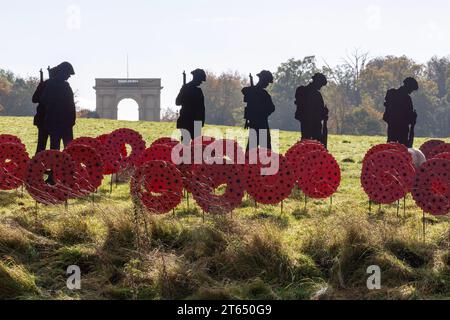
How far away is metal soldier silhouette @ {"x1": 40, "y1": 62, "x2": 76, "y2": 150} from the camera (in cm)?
1287

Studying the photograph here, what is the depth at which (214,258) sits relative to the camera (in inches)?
308

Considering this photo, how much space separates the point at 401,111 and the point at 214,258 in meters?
7.61

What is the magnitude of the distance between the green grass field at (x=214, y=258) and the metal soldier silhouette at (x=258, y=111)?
15.1 ft

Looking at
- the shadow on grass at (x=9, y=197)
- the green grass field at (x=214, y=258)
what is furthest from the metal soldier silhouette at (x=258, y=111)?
the shadow on grass at (x=9, y=197)

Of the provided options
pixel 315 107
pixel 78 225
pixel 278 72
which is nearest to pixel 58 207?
pixel 78 225

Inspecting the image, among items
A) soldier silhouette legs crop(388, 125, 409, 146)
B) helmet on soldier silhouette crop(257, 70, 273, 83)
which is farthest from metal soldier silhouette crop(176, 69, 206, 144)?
soldier silhouette legs crop(388, 125, 409, 146)

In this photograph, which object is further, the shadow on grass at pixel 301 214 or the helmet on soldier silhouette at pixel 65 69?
the helmet on soldier silhouette at pixel 65 69

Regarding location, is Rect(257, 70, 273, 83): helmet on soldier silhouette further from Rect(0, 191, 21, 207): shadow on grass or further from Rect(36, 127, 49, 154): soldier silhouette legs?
Rect(0, 191, 21, 207): shadow on grass

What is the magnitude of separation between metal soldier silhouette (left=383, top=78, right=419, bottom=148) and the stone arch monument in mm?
60829

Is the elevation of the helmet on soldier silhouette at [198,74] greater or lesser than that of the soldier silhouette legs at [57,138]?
greater

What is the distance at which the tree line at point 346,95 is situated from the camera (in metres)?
58.6

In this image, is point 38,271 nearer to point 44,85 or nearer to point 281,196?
point 281,196

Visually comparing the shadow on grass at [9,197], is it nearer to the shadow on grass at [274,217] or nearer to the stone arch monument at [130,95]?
the shadow on grass at [274,217]

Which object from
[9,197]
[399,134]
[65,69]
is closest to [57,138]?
[65,69]
